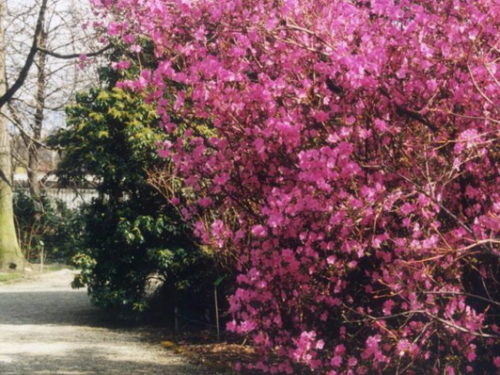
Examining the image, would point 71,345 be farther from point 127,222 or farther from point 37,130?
point 37,130

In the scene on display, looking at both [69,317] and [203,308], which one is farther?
[69,317]

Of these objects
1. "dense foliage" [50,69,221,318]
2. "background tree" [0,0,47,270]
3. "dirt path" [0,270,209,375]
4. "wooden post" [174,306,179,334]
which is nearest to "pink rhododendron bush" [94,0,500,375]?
"dirt path" [0,270,209,375]

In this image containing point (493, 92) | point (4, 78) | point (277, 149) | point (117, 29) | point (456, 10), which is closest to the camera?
point (493, 92)

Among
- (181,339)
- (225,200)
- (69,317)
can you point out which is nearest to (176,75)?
(225,200)

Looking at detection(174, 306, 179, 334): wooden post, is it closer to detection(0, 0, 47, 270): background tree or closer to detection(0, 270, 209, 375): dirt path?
detection(0, 270, 209, 375): dirt path

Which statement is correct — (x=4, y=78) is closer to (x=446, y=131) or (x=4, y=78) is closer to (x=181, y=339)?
(x=181, y=339)

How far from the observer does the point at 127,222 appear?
983 centimetres

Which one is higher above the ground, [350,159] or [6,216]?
[6,216]

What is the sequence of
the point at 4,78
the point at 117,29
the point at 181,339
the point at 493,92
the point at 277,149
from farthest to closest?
the point at 4,78
the point at 181,339
the point at 117,29
the point at 277,149
the point at 493,92

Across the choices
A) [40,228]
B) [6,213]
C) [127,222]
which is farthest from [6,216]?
[127,222]

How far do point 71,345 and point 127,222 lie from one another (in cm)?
180

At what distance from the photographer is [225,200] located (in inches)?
222

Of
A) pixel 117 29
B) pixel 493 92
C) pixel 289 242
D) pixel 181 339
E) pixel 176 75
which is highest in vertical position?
pixel 117 29

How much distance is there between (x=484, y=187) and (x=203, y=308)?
6.12m
